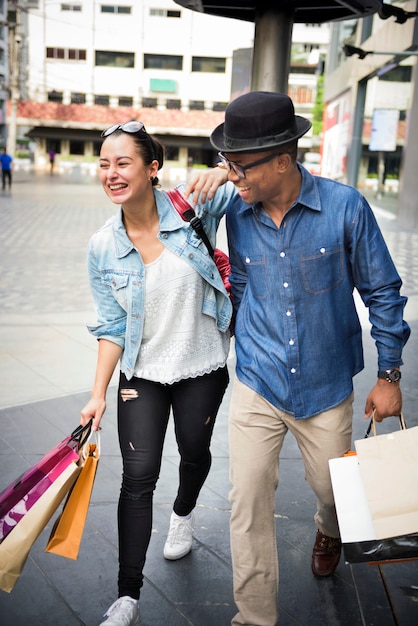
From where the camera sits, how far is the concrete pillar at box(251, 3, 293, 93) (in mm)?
4414

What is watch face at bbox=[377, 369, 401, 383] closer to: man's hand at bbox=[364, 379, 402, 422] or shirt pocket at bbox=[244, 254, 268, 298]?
man's hand at bbox=[364, 379, 402, 422]

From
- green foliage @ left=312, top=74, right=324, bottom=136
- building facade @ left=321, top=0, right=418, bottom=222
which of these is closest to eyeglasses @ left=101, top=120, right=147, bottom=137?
building facade @ left=321, top=0, right=418, bottom=222

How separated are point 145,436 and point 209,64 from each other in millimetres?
64241

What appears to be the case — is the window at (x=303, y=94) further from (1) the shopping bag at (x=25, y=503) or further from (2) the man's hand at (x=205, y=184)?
(1) the shopping bag at (x=25, y=503)

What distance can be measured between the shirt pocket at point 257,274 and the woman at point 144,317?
7.7 inches

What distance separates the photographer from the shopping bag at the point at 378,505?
2070 millimetres

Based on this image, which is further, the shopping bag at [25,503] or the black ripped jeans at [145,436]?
the black ripped jeans at [145,436]

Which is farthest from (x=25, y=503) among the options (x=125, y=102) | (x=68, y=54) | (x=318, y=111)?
(x=68, y=54)

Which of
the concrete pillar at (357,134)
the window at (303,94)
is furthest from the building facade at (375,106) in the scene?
the window at (303,94)

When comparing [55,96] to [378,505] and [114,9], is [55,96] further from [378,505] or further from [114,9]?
[378,505]

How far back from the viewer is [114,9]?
61844mm

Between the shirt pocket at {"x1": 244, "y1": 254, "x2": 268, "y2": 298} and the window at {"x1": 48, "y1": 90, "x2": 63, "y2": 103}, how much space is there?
64759 millimetres

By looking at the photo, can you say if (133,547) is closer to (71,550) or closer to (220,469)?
(71,550)

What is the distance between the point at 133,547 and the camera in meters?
2.68
